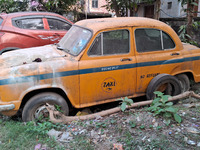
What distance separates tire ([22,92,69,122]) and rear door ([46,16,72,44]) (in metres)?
3.51

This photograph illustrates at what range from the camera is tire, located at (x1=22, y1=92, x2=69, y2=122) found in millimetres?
3602

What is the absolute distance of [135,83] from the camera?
169 inches

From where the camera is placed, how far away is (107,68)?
13.0ft

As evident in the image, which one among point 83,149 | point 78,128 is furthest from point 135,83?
point 83,149

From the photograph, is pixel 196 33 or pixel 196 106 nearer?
pixel 196 106

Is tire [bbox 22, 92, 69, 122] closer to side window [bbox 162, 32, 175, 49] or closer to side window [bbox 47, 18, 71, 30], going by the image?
side window [bbox 162, 32, 175, 49]

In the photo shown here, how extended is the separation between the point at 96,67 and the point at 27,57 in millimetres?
1376

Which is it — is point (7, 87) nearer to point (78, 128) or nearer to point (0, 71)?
point (0, 71)

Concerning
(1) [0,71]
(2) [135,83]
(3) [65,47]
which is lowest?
(2) [135,83]

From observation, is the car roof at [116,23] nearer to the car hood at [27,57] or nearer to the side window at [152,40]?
the side window at [152,40]

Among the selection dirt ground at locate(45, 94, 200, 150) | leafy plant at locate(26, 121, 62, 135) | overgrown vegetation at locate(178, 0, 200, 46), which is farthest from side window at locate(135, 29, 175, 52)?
overgrown vegetation at locate(178, 0, 200, 46)

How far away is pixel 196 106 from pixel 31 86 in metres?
3.12

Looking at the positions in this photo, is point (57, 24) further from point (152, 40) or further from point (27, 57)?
point (152, 40)

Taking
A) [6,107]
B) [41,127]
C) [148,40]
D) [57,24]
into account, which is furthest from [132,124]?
[57,24]
